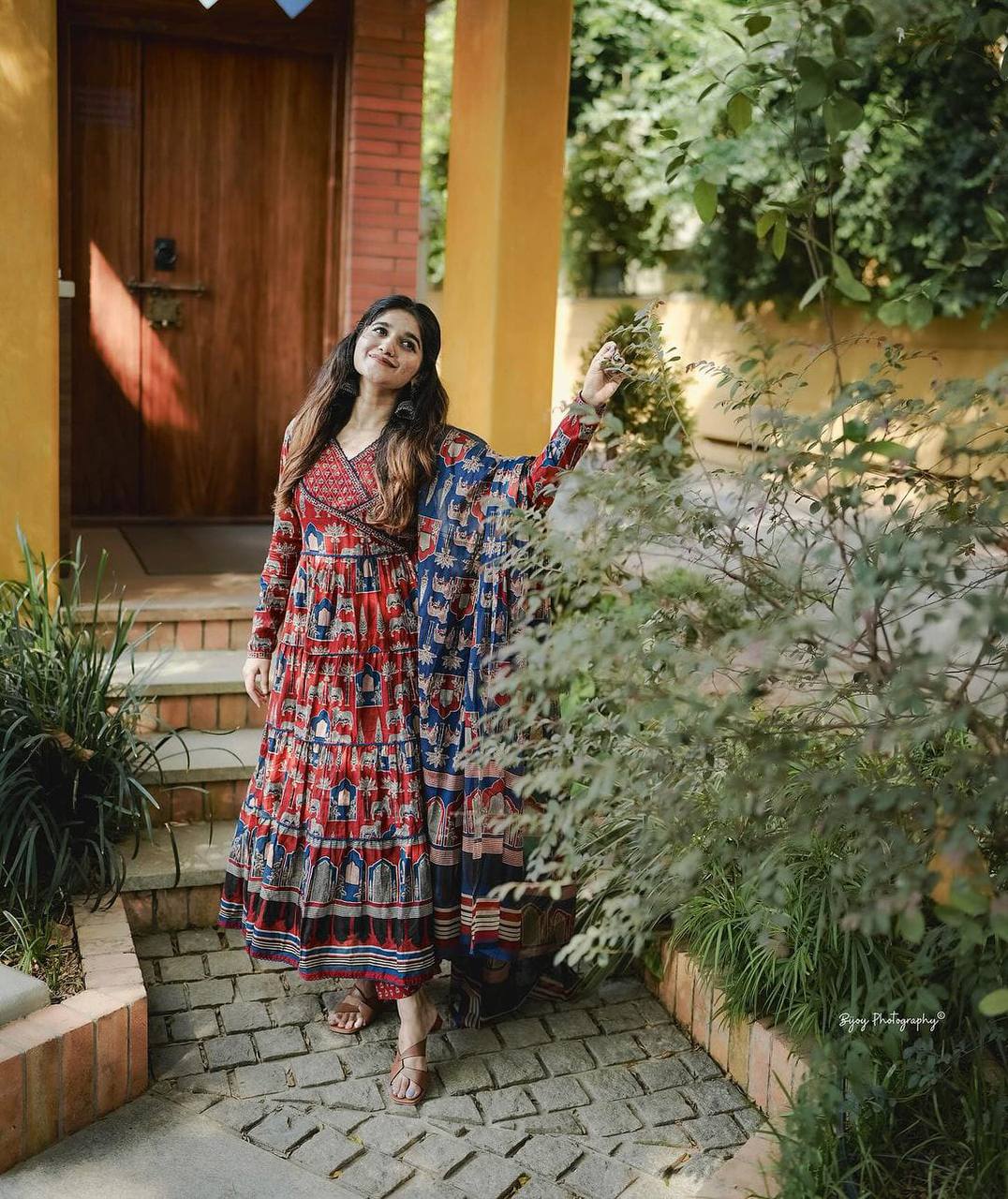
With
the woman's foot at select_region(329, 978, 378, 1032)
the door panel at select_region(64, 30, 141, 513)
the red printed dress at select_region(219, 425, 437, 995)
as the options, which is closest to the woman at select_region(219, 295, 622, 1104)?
the red printed dress at select_region(219, 425, 437, 995)

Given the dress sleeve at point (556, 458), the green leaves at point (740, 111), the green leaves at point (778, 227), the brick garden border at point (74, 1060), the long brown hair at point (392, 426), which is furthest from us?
the long brown hair at point (392, 426)

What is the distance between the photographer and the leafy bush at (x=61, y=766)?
140 inches

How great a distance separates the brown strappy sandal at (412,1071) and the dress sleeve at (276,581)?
112cm

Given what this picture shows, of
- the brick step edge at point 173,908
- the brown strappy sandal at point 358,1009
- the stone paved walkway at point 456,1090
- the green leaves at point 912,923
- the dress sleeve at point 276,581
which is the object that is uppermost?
the dress sleeve at point 276,581

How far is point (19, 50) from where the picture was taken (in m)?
4.48

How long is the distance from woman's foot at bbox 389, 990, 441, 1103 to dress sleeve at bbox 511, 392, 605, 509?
52.0 inches

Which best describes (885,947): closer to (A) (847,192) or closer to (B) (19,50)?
(B) (19,50)

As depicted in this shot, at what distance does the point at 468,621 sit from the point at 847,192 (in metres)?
8.12

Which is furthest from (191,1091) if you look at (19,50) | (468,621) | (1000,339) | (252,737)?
(1000,339)

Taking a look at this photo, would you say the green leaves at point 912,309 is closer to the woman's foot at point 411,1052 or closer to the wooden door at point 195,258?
the woman's foot at point 411,1052

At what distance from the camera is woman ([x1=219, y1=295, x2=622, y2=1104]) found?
3.31 m

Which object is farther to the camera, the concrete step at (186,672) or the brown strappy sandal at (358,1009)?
the concrete step at (186,672)

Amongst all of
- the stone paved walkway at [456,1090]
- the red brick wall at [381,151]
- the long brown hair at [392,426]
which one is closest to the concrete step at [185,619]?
the stone paved walkway at [456,1090]

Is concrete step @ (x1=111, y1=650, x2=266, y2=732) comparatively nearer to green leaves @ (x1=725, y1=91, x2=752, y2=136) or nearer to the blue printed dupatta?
the blue printed dupatta
